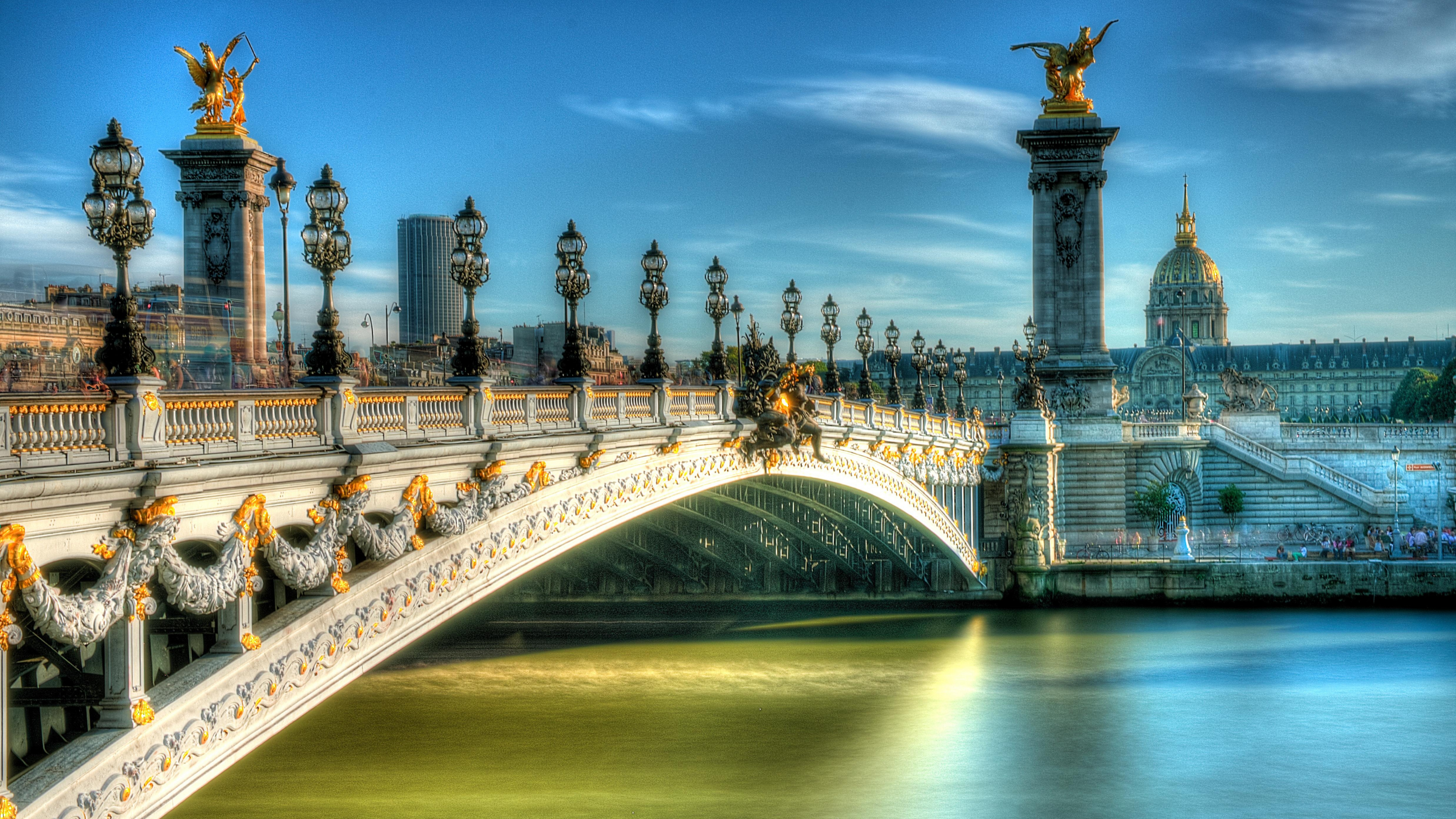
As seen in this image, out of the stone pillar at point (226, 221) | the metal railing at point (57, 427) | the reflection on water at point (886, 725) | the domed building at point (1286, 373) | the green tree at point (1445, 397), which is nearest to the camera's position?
the metal railing at point (57, 427)

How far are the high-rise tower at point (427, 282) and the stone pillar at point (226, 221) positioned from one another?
→ 11.0 feet

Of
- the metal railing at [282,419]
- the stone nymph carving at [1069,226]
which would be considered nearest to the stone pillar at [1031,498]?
the stone nymph carving at [1069,226]

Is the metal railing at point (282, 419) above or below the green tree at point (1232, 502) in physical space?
above

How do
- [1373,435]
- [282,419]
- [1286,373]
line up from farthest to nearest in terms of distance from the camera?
[1286,373] < [1373,435] < [282,419]

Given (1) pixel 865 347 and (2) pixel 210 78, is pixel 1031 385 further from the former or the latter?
(2) pixel 210 78

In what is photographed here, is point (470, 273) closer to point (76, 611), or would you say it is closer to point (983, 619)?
point (76, 611)

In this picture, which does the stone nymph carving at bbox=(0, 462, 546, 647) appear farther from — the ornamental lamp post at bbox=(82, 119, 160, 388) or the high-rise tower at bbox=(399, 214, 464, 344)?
the high-rise tower at bbox=(399, 214, 464, 344)

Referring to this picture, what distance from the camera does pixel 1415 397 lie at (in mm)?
125812

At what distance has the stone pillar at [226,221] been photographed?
101 feet

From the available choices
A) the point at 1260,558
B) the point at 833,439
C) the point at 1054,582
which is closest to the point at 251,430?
the point at 833,439

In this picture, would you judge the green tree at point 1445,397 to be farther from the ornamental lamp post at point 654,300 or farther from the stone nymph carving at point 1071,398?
the ornamental lamp post at point 654,300

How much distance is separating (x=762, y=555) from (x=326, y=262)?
33.9 meters

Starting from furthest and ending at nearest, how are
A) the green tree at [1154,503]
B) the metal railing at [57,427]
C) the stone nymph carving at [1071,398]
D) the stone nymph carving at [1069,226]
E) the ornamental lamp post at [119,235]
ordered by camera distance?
the stone nymph carving at [1069,226] → the stone nymph carving at [1071,398] → the green tree at [1154,503] → the ornamental lamp post at [119,235] → the metal railing at [57,427]

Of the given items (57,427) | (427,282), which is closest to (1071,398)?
(427,282)
